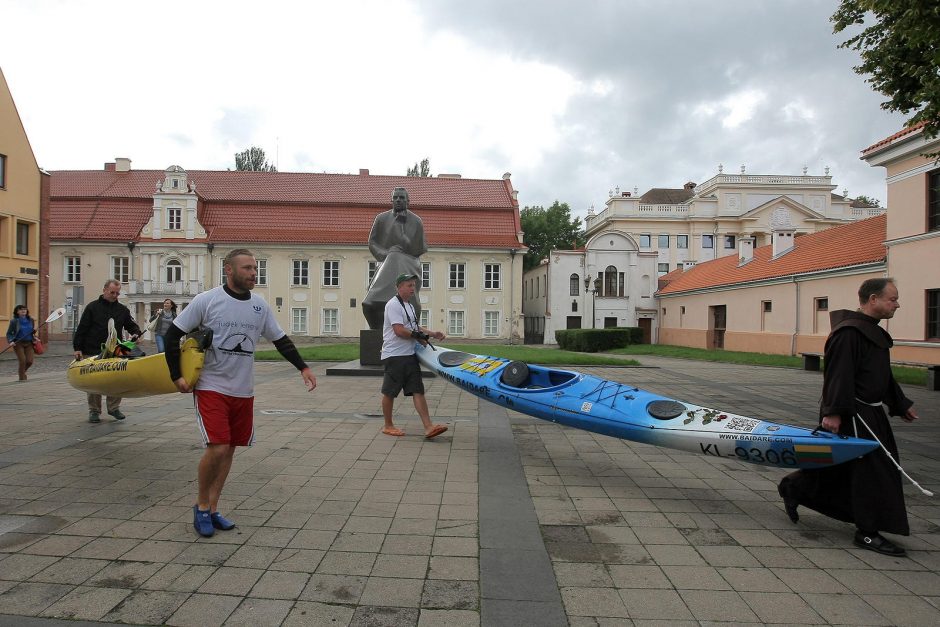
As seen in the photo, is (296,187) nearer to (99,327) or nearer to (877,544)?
(99,327)

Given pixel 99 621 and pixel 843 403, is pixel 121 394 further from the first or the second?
pixel 843 403

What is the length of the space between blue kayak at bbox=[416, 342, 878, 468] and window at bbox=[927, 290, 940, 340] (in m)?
19.8

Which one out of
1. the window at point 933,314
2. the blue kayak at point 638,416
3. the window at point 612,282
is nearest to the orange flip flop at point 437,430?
the blue kayak at point 638,416

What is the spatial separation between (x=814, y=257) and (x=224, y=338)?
2983 centimetres

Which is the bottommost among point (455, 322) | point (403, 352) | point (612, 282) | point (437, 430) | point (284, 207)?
point (437, 430)

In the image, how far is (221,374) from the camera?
397 centimetres

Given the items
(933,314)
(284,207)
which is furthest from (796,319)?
(284,207)

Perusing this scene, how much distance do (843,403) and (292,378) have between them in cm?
1196

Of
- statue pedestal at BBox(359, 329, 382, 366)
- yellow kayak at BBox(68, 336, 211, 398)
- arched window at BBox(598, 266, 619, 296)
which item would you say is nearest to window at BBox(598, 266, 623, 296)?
arched window at BBox(598, 266, 619, 296)

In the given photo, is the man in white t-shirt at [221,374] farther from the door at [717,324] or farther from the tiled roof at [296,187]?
the tiled roof at [296,187]

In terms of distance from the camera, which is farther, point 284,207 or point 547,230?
point 547,230

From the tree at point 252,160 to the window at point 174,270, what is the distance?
2176 cm

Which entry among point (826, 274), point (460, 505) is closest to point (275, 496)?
point (460, 505)

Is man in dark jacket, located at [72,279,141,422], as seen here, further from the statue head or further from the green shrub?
the green shrub
